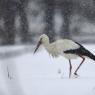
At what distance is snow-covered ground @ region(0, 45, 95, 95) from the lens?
514 centimetres

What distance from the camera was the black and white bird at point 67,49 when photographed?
5.76 m

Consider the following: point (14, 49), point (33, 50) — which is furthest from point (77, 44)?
point (14, 49)

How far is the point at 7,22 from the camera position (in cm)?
673

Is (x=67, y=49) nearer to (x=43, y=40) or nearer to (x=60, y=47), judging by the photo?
(x=60, y=47)

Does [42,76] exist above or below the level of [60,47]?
below

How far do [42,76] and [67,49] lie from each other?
43 cm

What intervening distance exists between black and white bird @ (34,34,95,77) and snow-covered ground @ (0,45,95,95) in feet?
0.21

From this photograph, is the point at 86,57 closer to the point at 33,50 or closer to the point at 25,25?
the point at 33,50

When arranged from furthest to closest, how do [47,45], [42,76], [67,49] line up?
[47,45] < [67,49] < [42,76]

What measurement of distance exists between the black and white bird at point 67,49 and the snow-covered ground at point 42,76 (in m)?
0.06

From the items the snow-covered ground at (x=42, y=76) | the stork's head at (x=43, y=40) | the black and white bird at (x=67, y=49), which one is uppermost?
the stork's head at (x=43, y=40)

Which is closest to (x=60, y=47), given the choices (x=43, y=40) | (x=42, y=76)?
(x=43, y=40)

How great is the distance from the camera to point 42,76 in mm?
5637

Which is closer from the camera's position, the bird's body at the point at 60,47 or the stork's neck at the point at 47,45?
the bird's body at the point at 60,47
